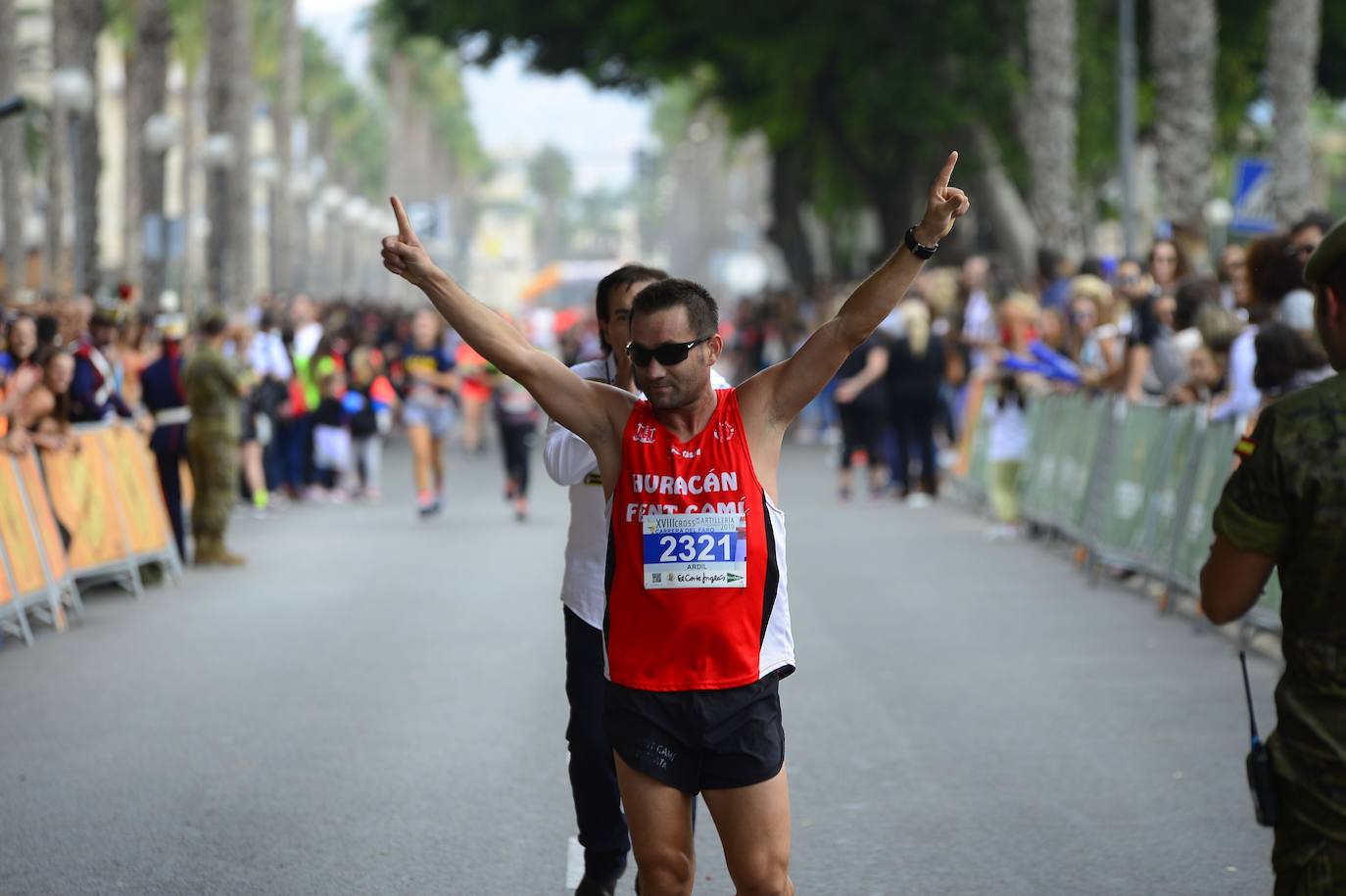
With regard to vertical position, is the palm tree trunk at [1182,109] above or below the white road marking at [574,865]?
above

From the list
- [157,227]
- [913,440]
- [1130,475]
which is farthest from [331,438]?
[1130,475]

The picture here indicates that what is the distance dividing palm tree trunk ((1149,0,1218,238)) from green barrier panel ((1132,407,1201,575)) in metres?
10.2

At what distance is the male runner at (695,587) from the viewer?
4.77 m

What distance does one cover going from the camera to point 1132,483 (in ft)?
46.4

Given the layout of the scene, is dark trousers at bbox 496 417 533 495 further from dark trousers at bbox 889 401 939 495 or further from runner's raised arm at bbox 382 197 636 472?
runner's raised arm at bbox 382 197 636 472

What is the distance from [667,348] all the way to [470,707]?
17.9ft

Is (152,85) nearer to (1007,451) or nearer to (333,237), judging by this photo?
→ (1007,451)

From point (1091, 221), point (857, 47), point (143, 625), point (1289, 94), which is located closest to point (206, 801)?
point (143, 625)

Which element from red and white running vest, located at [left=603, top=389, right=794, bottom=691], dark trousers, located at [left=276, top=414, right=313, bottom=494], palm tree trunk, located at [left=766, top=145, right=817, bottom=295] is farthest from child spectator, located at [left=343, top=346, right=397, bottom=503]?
palm tree trunk, located at [left=766, top=145, right=817, bottom=295]

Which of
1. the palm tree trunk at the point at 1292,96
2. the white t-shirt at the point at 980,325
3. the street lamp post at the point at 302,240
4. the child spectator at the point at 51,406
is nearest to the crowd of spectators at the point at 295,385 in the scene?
the child spectator at the point at 51,406

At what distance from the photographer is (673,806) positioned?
482 centimetres

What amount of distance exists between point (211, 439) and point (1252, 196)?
942 centimetres

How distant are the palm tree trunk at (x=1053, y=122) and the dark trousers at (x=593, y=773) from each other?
76.2 feet

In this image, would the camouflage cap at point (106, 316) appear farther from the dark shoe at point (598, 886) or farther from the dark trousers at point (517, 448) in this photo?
the dark shoe at point (598, 886)
